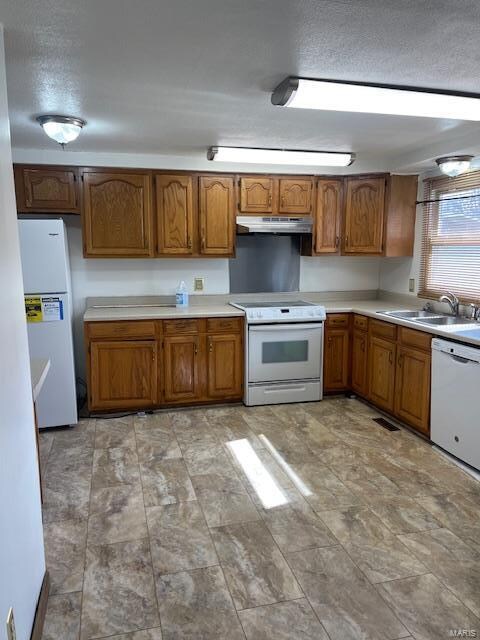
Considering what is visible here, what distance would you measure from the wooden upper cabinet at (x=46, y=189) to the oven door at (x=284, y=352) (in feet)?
6.19

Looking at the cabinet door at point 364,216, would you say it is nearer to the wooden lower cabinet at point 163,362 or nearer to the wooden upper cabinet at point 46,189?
the wooden lower cabinet at point 163,362

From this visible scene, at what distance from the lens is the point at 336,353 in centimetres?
451

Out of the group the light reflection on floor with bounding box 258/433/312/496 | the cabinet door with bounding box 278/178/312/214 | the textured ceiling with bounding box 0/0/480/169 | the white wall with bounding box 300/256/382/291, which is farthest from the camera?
the white wall with bounding box 300/256/382/291

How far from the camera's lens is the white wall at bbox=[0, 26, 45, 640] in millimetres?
1413

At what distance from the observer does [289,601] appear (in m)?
1.95

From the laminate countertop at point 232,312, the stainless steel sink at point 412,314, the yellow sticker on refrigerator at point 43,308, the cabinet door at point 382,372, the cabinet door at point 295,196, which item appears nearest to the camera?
the laminate countertop at point 232,312

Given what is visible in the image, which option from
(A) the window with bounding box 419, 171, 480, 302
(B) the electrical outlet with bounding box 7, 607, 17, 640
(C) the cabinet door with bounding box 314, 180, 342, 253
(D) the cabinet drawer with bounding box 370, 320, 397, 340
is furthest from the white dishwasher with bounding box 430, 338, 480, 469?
(B) the electrical outlet with bounding box 7, 607, 17, 640

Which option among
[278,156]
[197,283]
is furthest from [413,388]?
[197,283]

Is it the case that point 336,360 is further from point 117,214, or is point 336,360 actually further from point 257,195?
point 117,214

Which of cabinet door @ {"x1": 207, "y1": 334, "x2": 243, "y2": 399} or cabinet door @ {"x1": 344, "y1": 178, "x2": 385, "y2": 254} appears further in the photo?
cabinet door @ {"x1": 344, "y1": 178, "x2": 385, "y2": 254}

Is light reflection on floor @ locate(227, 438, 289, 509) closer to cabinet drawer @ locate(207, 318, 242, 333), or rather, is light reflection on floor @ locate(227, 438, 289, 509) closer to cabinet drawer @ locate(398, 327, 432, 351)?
cabinet drawer @ locate(207, 318, 242, 333)

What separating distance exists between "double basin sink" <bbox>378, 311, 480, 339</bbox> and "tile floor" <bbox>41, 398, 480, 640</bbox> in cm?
89

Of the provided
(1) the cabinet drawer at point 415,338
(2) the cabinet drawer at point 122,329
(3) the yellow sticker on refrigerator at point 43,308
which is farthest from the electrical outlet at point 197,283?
(1) the cabinet drawer at point 415,338

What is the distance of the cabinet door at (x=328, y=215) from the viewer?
176 inches
